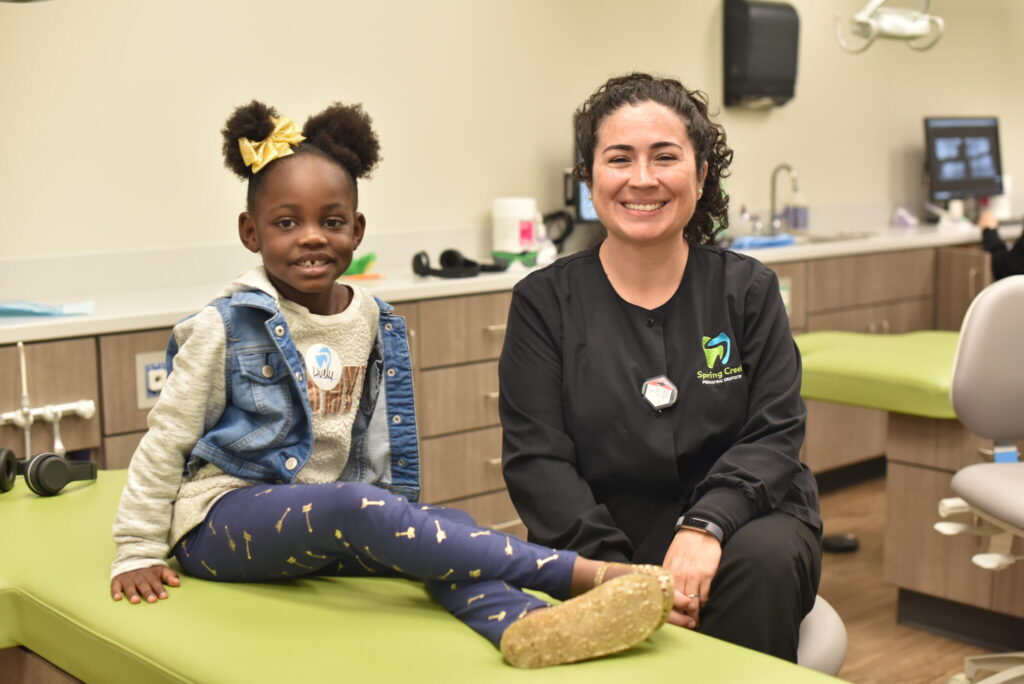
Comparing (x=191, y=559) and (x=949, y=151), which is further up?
(x=949, y=151)

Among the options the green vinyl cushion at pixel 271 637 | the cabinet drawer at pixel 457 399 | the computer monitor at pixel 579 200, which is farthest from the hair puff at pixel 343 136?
the computer monitor at pixel 579 200

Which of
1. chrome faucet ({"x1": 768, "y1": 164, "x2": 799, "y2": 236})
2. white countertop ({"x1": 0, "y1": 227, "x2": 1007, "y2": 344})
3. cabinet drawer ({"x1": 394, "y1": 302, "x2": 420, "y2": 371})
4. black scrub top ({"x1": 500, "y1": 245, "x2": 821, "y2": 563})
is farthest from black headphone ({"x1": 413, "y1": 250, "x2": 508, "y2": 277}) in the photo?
chrome faucet ({"x1": 768, "y1": 164, "x2": 799, "y2": 236})

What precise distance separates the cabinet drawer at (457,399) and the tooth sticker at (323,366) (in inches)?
53.6

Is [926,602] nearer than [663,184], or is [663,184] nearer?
[663,184]

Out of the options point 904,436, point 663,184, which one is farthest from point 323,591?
point 904,436

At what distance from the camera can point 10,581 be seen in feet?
5.82

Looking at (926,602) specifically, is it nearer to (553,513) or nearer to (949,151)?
(553,513)

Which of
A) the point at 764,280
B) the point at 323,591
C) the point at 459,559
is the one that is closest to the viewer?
the point at 459,559

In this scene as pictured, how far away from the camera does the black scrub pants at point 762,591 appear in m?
1.64

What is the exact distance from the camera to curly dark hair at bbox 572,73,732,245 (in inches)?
72.9

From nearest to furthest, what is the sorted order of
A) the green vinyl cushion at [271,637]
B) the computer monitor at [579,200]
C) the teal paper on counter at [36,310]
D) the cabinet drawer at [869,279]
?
the green vinyl cushion at [271,637] → the teal paper on counter at [36,310] → the computer monitor at [579,200] → the cabinet drawer at [869,279]

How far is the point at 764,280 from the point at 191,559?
0.97m

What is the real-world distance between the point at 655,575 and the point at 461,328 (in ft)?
6.17

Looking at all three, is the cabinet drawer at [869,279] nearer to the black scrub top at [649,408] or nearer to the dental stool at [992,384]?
the dental stool at [992,384]
